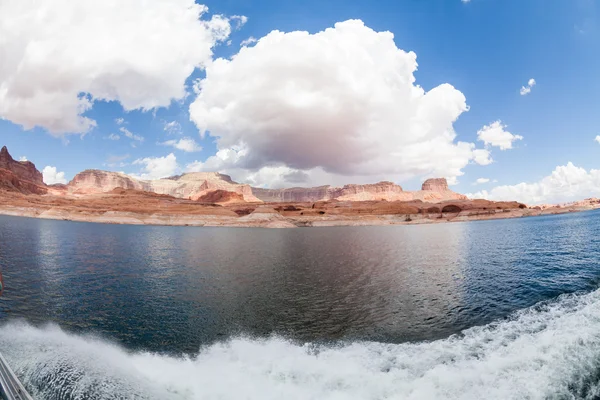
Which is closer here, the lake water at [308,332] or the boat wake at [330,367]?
the boat wake at [330,367]

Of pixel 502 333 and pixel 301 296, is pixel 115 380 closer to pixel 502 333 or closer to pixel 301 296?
pixel 301 296

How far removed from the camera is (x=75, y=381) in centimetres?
1444

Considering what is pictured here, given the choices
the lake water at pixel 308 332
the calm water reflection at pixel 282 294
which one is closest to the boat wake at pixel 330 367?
the lake water at pixel 308 332

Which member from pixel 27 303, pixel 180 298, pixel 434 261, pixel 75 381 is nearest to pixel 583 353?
pixel 75 381

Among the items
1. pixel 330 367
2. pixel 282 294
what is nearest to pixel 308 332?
pixel 330 367

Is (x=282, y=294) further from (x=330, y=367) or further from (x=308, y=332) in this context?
(x=330, y=367)

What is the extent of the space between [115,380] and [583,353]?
2367 cm

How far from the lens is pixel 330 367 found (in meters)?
16.4

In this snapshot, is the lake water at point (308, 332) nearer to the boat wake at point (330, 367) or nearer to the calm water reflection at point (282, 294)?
the boat wake at point (330, 367)

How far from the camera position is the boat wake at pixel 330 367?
1377 cm

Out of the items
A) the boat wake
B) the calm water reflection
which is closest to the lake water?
the boat wake

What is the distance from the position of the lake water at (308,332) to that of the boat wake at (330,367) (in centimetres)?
8

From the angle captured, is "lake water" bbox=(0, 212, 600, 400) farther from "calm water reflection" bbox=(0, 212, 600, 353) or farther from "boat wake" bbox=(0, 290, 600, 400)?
"calm water reflection" bbox=(0, 212, 600, 353)

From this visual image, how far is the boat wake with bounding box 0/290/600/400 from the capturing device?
45.2 ft
